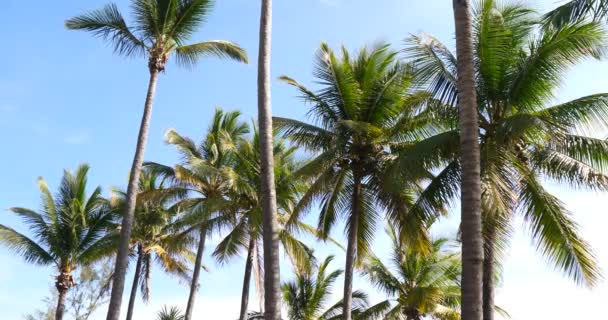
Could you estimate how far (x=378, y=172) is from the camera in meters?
18.3

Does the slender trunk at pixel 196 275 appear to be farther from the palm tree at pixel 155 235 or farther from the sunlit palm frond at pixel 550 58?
the sunlit palm frond at pixel 550 58

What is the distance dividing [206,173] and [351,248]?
7109 millimetres

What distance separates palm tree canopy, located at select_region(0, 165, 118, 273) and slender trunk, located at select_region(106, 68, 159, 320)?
7281 millimetres

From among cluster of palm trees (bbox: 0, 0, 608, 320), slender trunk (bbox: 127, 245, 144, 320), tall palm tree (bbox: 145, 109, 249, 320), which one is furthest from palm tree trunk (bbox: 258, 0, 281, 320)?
slender trunk (bbox: 127, 245, 144, 320)

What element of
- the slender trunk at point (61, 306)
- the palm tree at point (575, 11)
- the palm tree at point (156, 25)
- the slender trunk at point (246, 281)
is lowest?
the slender trunk at point (61, 306)

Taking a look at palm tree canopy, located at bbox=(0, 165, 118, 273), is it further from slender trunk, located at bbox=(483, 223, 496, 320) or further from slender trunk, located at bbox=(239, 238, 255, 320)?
slender trunk, located at bbox=(483, 223, 496, 320)

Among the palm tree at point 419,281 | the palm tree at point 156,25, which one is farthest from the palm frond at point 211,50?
the palm tree at point 419,281

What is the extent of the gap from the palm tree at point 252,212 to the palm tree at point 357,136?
3834mm

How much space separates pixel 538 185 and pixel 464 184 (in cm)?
596

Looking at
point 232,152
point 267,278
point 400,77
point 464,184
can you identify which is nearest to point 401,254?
point 232,152

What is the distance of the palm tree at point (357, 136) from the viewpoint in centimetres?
1795

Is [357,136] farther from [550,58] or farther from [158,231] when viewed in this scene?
[158,231]

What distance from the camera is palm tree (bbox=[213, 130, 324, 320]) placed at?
22734mm

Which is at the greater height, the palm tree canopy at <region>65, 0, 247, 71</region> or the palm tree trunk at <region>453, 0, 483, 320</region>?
the palm tree canopy at <region>65, 0, 247, 71</region>
